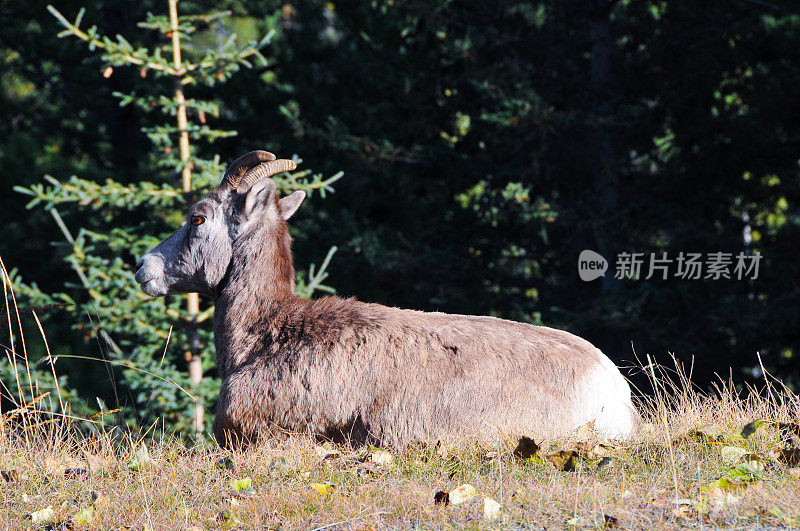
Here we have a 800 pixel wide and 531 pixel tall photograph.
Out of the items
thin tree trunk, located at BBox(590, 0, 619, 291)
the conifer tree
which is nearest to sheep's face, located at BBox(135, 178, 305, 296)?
the conifer tree

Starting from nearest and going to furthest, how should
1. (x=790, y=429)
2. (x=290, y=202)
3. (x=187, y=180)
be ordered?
(x=790, y=429) < (x=290, y=202) < (x=187, y=180)

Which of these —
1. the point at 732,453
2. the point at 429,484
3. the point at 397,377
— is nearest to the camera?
the point at 429,484

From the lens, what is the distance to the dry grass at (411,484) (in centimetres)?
350

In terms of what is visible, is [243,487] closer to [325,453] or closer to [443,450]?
[325,453]

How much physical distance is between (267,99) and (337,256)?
3449 mm

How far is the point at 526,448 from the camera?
13.8 ft

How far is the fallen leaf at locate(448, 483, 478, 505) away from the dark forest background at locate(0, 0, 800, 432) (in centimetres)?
912

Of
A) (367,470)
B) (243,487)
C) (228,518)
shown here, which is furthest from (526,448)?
(228,518)

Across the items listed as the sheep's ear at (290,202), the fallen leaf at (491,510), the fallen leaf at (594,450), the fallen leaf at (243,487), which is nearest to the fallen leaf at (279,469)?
the fallen leaf at (243,487)

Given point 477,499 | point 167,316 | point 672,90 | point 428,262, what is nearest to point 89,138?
point 428,262

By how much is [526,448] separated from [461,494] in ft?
2.13

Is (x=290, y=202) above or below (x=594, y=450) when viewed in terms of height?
above

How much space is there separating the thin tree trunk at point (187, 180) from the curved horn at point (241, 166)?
3.73m

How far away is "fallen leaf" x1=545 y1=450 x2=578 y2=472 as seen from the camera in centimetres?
409
